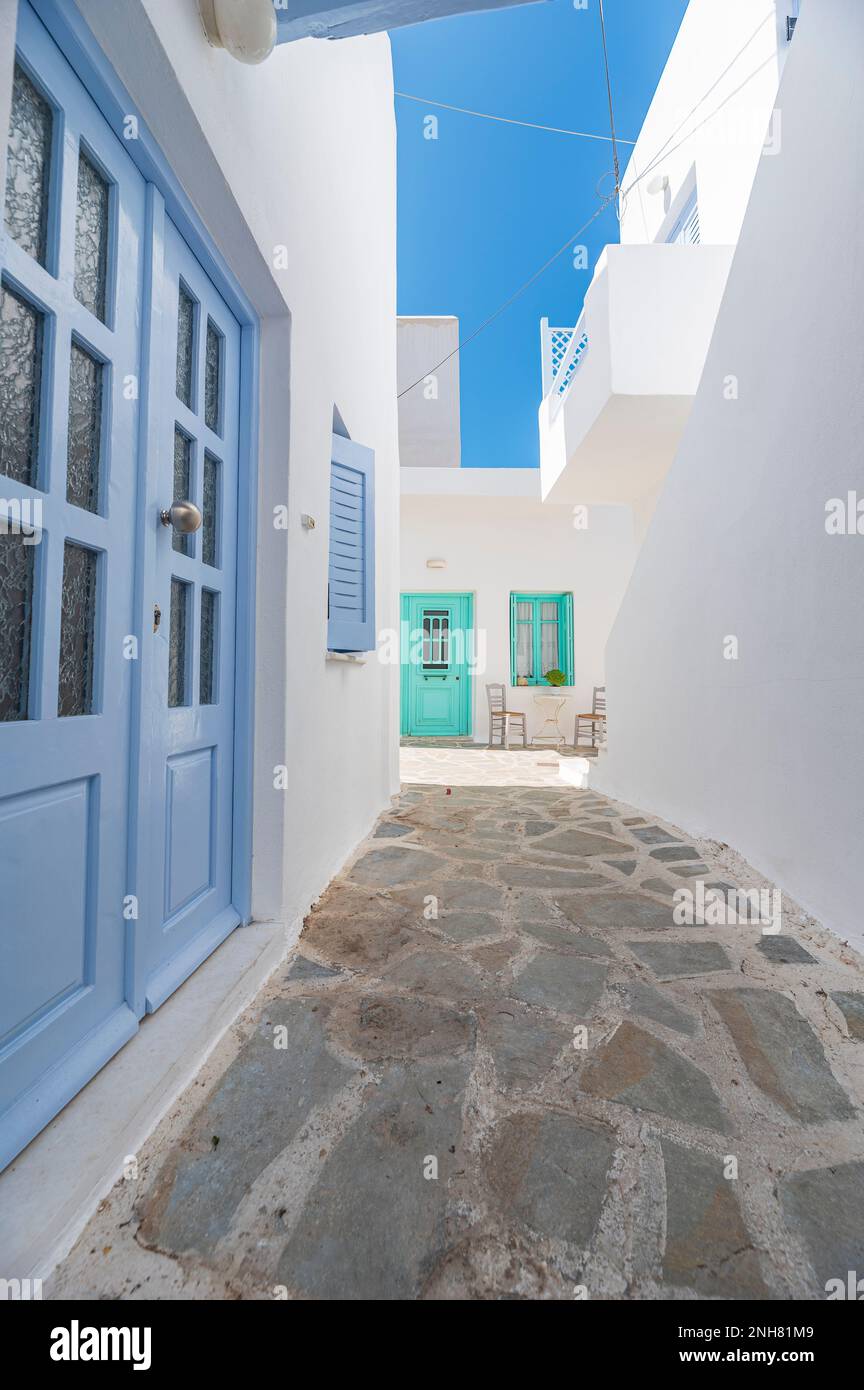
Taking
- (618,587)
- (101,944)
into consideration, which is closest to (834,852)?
(101,944)

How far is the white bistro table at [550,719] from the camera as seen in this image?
29.7ft

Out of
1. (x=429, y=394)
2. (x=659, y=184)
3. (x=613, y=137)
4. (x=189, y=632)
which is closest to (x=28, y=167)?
(x=189, y=632)

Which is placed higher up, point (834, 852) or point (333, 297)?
point (333, 297)

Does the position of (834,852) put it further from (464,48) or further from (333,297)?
(464,48)

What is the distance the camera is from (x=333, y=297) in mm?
2684

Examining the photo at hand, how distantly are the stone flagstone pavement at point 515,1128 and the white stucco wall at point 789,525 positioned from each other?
538mm

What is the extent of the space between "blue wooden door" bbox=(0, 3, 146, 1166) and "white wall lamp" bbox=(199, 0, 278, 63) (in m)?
0.40

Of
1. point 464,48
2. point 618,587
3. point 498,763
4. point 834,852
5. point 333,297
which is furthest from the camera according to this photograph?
point 618,587

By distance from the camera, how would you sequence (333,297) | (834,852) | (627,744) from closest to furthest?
1. (834,852)
2. (333,297)
3. (627,744)

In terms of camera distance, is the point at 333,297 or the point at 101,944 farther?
the point at 333,297

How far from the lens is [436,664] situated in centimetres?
948

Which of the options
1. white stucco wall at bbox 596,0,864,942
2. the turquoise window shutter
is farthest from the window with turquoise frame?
white stucco wall at bbox 596,0,864,942

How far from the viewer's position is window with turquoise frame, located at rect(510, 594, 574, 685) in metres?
9.44
